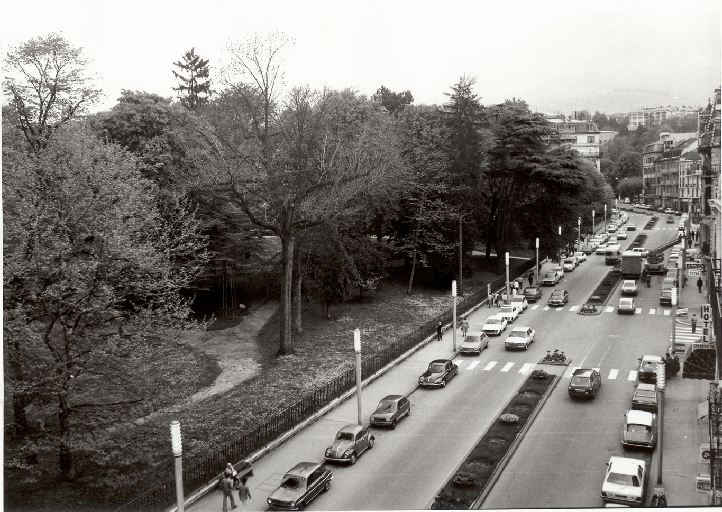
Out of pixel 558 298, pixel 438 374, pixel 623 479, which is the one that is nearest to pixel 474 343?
pixel 438 374

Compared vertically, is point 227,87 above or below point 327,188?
above

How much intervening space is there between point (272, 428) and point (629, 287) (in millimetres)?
19151

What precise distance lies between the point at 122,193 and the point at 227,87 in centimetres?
958

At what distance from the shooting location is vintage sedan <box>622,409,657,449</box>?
52.9 feet

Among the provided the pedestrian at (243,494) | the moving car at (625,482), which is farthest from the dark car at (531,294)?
the pedestrian at (243,494)

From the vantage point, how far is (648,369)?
20.6 m

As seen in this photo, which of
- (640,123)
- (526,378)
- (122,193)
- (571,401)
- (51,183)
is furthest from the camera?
(640,123)

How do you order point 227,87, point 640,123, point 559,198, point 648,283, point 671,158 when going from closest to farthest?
point 227,87 → point 640,123 → point 648,283 → point 671,158 → point 559,198

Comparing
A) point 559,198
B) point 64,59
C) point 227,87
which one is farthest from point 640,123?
point 64,59

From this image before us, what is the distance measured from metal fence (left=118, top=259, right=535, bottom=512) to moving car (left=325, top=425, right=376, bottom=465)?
182 centimetres

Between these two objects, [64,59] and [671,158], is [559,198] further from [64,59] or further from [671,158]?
[64,59]

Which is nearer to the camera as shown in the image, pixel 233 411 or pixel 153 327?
pixel 153 327

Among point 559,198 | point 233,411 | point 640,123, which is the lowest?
point 233,411

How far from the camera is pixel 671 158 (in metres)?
34.0
